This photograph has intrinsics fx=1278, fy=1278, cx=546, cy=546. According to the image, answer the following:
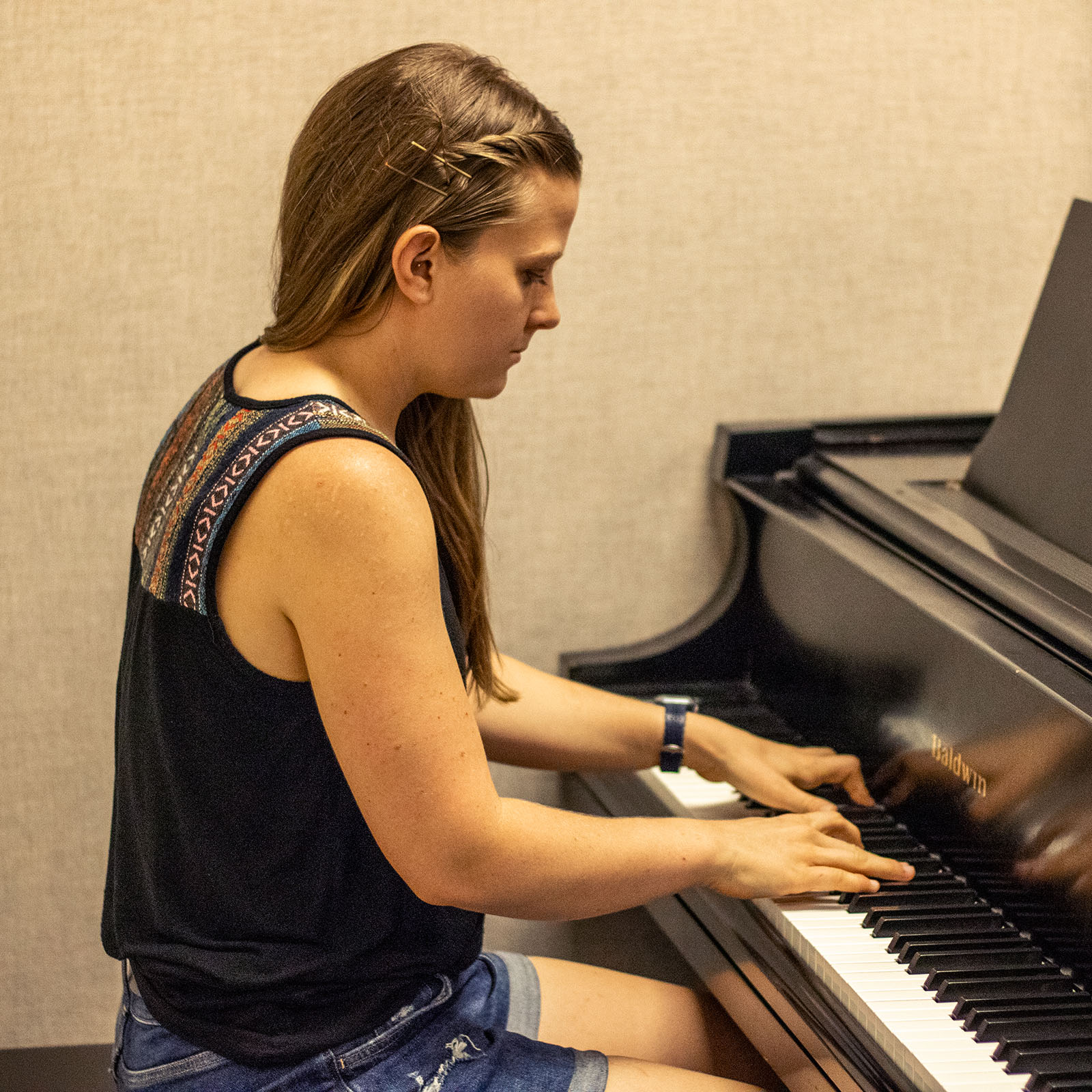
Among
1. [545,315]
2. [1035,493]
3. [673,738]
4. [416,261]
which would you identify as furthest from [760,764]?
[416,261]

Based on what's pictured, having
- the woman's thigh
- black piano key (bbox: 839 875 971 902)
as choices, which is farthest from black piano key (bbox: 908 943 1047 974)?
the woman's thigh

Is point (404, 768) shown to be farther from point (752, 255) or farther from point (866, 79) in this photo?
point (866, 79)

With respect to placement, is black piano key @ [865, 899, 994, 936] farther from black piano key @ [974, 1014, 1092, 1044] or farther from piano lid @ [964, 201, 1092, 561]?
piano lid @ [964, 201, 1092, 561]

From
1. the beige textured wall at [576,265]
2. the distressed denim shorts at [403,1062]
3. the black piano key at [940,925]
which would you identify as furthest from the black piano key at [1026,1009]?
the beige textured wall at [576,265]

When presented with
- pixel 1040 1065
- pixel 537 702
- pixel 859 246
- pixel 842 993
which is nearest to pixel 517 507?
pixel 537 702

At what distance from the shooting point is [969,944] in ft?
3.73

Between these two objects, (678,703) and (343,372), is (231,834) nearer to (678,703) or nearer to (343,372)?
(343,372)

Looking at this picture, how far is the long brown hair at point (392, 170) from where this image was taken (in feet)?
3.22

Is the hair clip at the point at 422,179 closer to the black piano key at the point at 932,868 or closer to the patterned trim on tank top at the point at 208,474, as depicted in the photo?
the patterned trim on tank top at the point at 208,474

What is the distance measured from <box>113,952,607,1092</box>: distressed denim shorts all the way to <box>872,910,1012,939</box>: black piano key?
28 cm

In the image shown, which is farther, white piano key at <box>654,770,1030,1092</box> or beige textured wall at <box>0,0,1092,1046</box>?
beige textured wall at <box>0,0,1092,1046</box>

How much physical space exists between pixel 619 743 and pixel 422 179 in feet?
2.33

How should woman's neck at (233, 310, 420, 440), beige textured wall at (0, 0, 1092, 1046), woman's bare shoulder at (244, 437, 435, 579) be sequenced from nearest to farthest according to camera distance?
woman's bare shoulder at (244, 437, 435, 579), woman's neck at (233, 310, 420, 440), beige textured wall at (0, 0, 1092, 1046)

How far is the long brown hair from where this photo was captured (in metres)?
0.98
